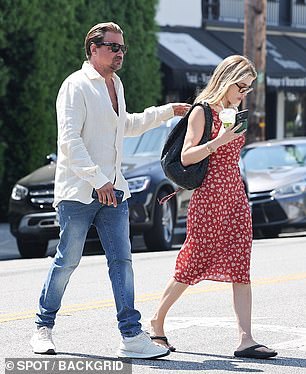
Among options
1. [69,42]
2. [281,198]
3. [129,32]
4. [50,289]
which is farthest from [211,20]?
[50,289]

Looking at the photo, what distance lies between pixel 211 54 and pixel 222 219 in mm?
19512

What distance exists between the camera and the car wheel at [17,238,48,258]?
614 inches

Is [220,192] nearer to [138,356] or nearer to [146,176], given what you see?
[138,356]

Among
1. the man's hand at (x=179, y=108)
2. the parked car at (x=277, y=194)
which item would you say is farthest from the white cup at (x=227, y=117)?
the parked car at (x=277, y=194)

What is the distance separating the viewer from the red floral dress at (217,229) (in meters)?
7.30

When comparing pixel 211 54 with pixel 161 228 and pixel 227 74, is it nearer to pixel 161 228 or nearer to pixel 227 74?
pixel 161 228

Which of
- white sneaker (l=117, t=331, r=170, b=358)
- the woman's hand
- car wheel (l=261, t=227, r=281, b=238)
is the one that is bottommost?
car wheel (l=261, t=227, r=281, b=238)

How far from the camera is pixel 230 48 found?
27625 millimetres

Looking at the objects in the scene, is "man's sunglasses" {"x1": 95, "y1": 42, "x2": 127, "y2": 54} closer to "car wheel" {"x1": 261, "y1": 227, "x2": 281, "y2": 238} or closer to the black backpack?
the black backpack

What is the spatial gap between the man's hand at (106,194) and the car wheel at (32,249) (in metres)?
8.75

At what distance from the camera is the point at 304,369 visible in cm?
694

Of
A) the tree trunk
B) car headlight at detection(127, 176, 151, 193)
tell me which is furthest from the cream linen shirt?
the tree trunk

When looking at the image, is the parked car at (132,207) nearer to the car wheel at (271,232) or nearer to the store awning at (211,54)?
the car wheel at (271,232)

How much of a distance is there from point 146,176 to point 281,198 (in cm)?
296
